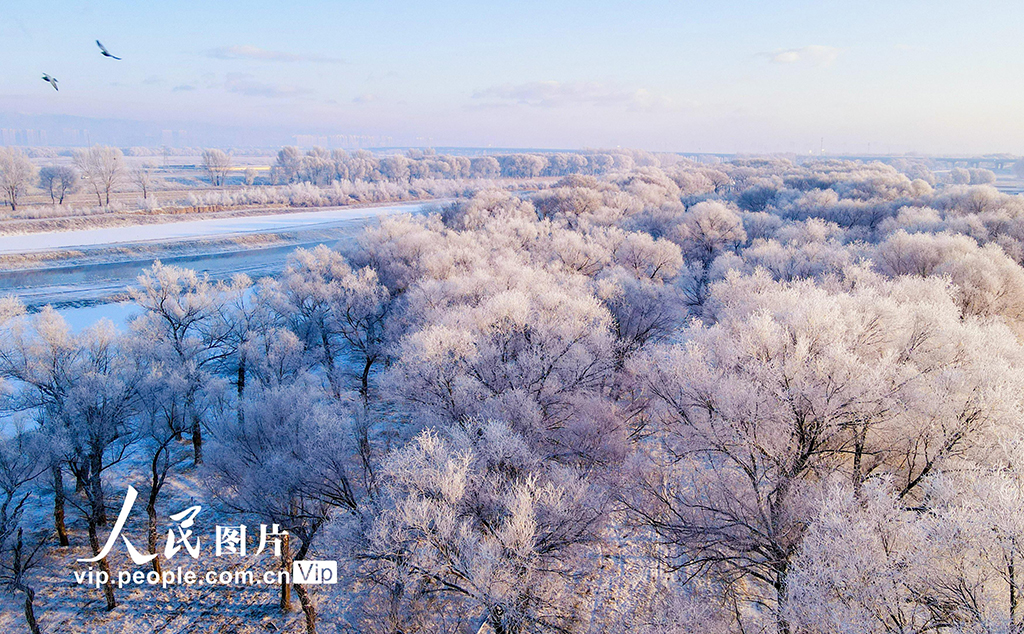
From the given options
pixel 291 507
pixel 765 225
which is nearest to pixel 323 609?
pixel 291 507

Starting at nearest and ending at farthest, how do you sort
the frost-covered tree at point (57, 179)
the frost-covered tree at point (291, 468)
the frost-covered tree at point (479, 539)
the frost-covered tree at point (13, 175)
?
the frost-covered tree at point (479, 539), the frost-covered tree at point (291, 468), the frost-covered tree at point (13, 175), the frost-covered tree at point (57, 179)

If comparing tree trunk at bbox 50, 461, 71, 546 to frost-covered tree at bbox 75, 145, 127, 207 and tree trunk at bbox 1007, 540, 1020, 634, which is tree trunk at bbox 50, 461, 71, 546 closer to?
tree trunk at bbox 1007, 540, 1020, 634

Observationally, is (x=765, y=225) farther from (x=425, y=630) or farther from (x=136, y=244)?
(x=136, y=244)

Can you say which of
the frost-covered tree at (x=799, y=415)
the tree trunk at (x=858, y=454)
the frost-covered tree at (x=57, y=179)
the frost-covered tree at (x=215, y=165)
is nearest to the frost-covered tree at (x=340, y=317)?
the frost-covered tree at (x=799, y=415)

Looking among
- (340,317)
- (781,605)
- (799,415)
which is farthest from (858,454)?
(340,317)

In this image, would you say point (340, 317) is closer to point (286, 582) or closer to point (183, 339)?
point (183, 339)

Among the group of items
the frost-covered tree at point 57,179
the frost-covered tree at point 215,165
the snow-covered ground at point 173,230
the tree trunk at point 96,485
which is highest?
the frost-covered tree at point 215,165

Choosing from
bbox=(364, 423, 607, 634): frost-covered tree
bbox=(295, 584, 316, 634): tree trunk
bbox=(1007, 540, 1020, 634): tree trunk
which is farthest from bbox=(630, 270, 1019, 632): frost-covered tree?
bbox=(295, 584, 316, 634): tree trunk

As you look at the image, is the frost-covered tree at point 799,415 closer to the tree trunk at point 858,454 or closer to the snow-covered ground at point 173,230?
the tree trunk at point 858,454
